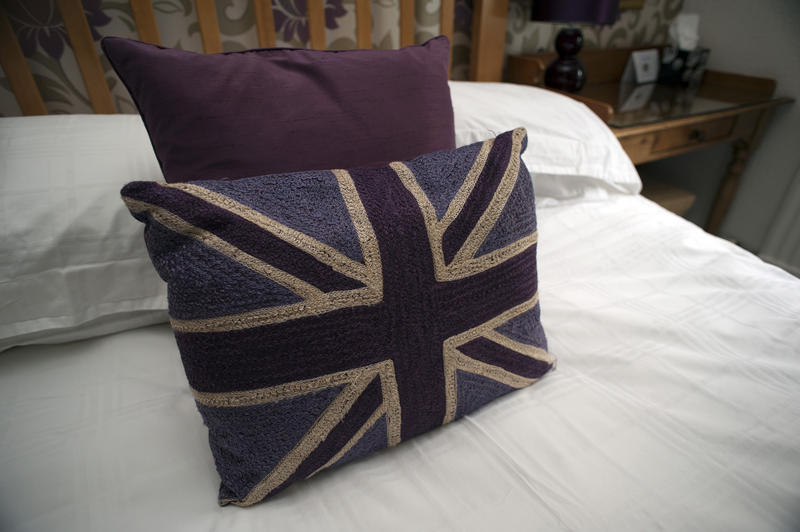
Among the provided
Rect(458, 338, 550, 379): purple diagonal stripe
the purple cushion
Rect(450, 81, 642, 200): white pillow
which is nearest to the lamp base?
Rect(450, 81, 642, 200): white pillow

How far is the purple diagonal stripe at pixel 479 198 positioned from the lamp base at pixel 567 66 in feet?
3.45

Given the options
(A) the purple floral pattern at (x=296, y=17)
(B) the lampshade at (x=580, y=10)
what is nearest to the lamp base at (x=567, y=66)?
(B) the lampshade at (x=580, y=10)

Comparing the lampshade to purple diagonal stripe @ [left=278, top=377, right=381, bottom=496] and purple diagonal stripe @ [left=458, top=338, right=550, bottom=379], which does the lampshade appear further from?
purple diagonal stripe @ [left=278, top=377, right=381, bottom=496]

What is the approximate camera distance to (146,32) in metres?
0.94

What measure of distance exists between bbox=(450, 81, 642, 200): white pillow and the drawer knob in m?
0.60

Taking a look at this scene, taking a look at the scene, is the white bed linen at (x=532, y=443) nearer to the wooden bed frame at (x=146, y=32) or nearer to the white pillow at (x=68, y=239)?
the white pillow at (x=68, y=239)

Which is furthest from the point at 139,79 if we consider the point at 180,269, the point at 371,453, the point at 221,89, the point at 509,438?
the point at 509,438

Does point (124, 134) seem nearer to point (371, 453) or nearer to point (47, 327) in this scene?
point (47, 327)

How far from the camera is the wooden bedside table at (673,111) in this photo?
1.35 m

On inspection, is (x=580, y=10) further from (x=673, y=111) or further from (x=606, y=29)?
(x=606, y=29)

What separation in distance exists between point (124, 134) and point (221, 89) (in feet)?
0.99

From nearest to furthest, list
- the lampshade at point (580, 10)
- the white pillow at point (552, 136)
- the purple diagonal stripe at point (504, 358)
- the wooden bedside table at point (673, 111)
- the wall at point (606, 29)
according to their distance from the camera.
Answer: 1. the purple diagonal stripe at point (504, 358)
2. the white pillow at point (552, 136)
3. the lampshade at point (580, 10)
4. the wooden bedside table at point (673, 111)
5. the wall at point (606, 29)

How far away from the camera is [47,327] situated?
661mm

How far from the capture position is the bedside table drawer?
1.45 meters
